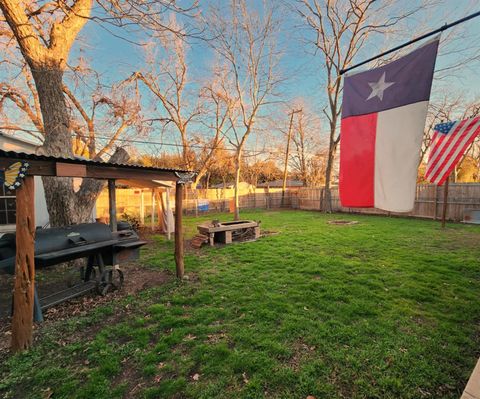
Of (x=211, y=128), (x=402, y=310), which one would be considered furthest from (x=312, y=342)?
(x=211, y=128)

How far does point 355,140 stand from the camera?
2713mm

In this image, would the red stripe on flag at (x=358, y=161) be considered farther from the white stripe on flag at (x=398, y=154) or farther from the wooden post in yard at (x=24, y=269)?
the wooden post in yard at (x=24, y=269)

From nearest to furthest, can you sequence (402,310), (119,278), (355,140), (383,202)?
(383,202), (355,140), (402,310), (119,278)

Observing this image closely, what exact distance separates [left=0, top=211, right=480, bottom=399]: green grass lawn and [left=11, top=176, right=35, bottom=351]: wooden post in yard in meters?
0.24

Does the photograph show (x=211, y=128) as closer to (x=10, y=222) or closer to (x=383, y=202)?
(x=10, y=222)

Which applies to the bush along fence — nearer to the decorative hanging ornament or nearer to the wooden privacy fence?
the wooden privacy fence

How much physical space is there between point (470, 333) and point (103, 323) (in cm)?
471

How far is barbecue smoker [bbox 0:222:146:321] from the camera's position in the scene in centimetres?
352

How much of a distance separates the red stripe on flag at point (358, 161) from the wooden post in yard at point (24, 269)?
3.66 metres

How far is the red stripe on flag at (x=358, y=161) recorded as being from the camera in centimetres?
258

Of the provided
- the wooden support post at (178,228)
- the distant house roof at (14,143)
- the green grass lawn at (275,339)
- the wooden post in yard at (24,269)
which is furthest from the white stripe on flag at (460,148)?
the distant house roof at (14,143)

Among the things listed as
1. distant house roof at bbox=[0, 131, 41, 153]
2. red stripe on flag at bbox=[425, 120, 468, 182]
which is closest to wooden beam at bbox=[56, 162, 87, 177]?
distant house roof at bbox=[0, 131, 41, 153]

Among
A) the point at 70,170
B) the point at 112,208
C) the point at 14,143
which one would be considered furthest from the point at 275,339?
the point at 14,143

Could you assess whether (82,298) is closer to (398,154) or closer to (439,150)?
(398,154)
